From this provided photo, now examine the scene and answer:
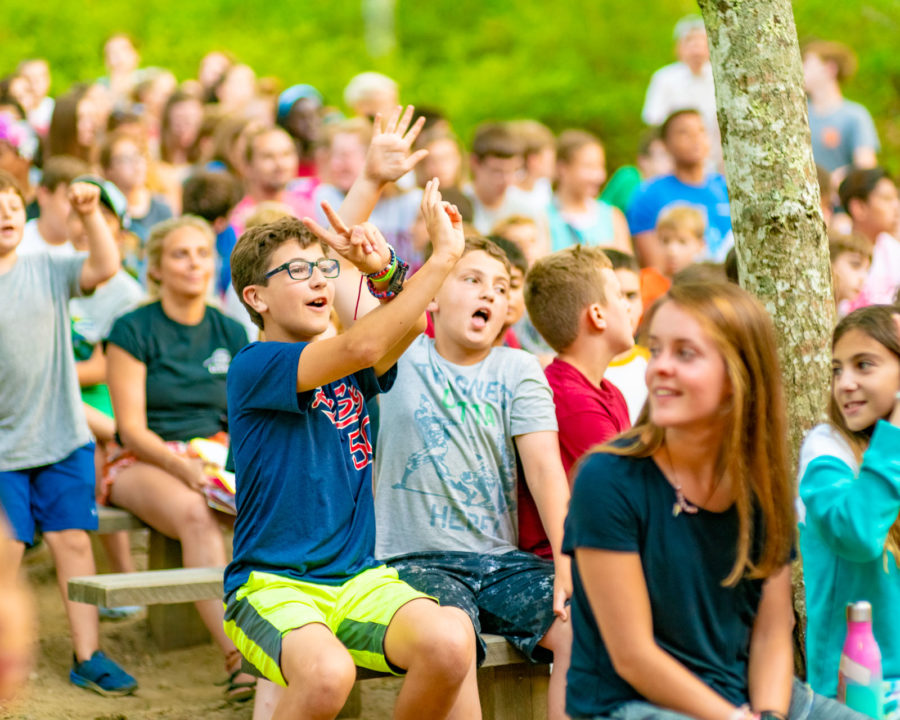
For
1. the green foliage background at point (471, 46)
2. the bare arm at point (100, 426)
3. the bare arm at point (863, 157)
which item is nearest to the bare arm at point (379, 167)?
the bare arm at point (100, 426)

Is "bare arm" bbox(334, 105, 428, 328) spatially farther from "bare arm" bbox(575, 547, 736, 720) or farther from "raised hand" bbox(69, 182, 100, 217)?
"bare arm" bbox(575, 547, 736, 720)

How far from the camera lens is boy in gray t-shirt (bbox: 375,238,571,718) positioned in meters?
4.04

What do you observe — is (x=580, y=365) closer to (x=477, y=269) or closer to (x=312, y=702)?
(x=477, y=269)

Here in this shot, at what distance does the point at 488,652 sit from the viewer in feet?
12.6

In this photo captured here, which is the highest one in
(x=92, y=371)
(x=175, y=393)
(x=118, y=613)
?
(x=92, y=371)

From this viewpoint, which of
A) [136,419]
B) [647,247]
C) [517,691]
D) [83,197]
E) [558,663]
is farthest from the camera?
[647,247]

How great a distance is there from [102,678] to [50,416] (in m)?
1.08

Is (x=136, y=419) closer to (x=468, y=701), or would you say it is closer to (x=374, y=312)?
(x=374, y=312)

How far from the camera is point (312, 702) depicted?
325 cm

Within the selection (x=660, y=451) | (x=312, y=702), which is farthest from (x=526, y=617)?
(x=660, y=451)

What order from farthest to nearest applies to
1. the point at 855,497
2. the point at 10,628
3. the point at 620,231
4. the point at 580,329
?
the point at 620,231 < the point at 580,329 < the point at 855,497 < the point at 10,628

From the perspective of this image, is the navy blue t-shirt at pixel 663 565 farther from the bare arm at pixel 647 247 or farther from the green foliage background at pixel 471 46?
the green foliage background at pixel 471 46

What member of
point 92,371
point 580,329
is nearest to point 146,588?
point 580,329

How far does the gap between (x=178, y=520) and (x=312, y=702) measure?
6.60 feet
